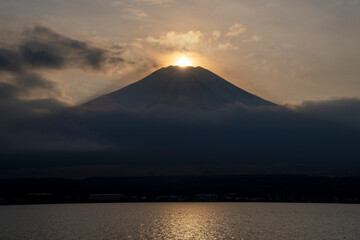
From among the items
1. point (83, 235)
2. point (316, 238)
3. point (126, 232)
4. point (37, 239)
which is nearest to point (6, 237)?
point (37, 239)

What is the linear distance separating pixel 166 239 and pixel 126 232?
19.4 m

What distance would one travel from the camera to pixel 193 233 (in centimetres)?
13088

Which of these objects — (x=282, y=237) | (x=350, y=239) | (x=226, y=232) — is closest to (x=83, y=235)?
(x=226, y=232)

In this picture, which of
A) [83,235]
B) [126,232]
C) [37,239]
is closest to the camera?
[37,239]

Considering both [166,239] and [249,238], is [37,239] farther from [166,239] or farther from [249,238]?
[249,238]

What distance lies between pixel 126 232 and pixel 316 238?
48.8 metres

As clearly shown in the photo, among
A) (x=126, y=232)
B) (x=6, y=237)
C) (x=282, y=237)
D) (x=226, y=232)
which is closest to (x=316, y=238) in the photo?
(x=282, y=237)

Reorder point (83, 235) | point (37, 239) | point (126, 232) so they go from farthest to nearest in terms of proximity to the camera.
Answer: point (126, 232) → point (83, 235) → point (37, 239)

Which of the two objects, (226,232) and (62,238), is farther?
(226,232)

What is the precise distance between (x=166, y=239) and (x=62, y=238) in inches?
949

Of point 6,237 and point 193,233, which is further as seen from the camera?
point 193,233

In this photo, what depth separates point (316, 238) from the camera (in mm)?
115875

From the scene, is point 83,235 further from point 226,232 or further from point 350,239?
point 350,239

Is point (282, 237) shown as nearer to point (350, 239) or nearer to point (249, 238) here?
point (249, 238)
